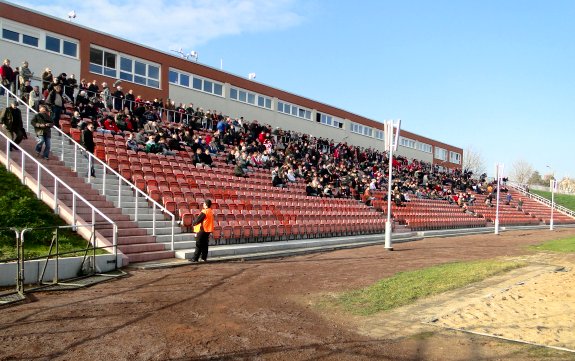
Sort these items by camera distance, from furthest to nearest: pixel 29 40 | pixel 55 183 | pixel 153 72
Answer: pixel 153 72 < pixel 29 40 < pixel 55 183

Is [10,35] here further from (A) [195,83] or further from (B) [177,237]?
(B) [177,237]

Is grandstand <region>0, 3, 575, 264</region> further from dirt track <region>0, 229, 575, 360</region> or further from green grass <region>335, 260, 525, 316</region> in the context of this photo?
green grass <region>335, 260, 525, 316</region>

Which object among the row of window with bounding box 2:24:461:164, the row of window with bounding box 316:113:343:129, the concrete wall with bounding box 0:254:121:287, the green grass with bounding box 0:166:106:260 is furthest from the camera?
the row of window with bounding box 316:113:343:129

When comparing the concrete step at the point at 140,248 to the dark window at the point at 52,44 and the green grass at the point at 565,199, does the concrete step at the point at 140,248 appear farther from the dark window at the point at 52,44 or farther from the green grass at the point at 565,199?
the green grass at the point at 565,199

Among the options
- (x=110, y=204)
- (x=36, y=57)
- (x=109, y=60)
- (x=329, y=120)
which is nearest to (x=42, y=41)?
(x=36, y=57)

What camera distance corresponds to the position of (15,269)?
8.98 m

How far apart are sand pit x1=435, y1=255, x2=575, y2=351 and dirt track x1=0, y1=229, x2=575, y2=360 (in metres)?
0.49

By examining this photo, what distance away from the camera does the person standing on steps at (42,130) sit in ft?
46.8

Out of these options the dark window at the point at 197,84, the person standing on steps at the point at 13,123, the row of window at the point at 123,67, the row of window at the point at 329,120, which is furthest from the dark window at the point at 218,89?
the person standing on steps at the point at 13,123

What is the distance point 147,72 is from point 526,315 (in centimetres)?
2663

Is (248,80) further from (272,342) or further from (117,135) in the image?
(272,342)

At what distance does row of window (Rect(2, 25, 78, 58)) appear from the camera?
22.9m

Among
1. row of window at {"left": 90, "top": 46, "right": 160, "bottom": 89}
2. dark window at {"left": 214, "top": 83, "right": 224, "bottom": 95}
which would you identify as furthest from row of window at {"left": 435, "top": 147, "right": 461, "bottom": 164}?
row of window at {"left": 90, "top": 46, "right": 160, "bottom": 89}

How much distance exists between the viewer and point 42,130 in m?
14.3
